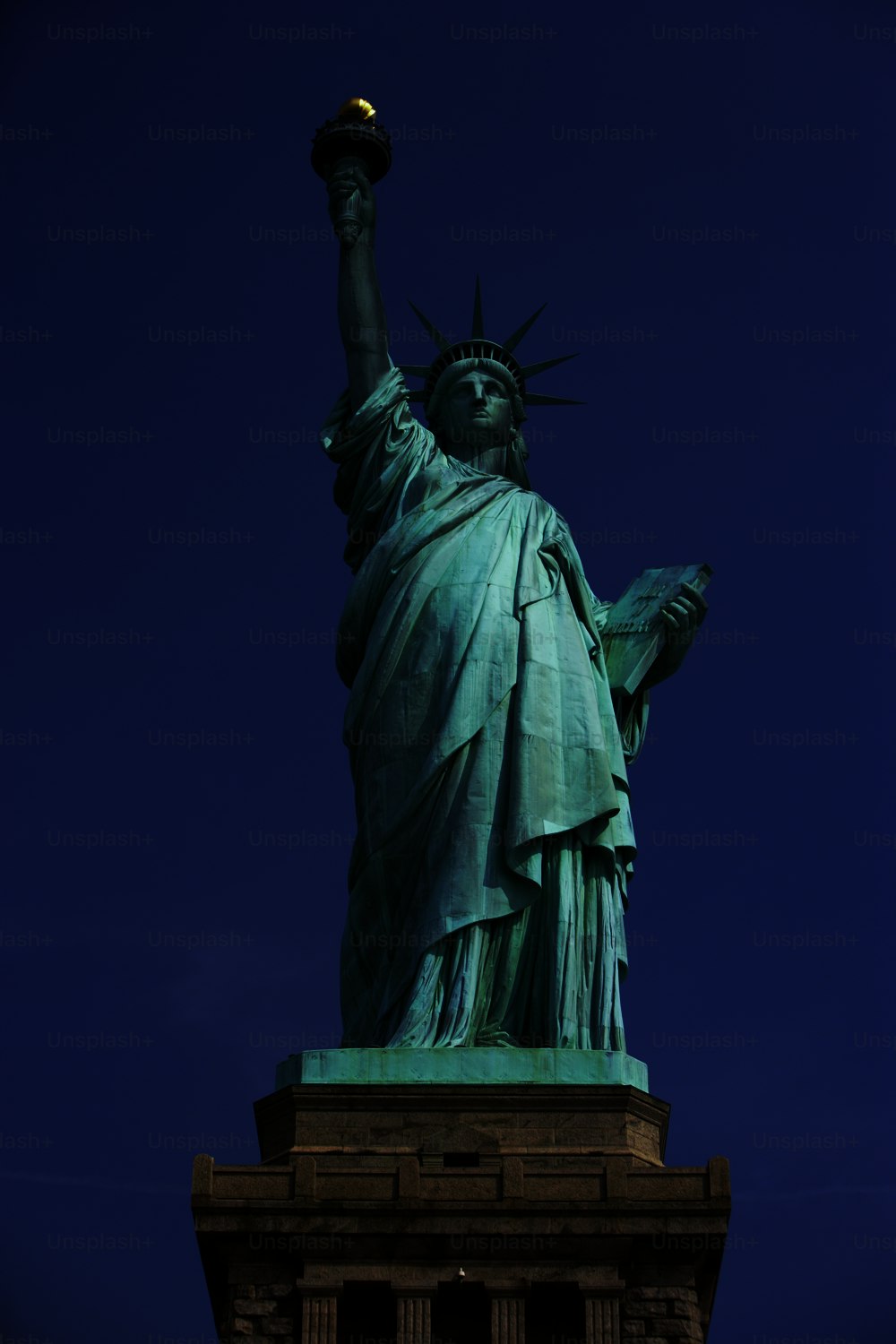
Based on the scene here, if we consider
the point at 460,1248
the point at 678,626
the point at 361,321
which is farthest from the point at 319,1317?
the point at 361,321

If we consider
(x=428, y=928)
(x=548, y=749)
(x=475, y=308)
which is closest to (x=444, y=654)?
(x=548, y=749)

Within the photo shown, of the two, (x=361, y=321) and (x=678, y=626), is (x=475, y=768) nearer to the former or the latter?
(x=678, y=626)

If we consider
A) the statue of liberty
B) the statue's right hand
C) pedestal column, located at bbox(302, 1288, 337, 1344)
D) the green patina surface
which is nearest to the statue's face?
the statue of liberty

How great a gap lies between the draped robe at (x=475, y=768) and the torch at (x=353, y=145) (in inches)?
111

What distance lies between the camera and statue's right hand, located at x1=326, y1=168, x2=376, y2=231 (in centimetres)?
2733

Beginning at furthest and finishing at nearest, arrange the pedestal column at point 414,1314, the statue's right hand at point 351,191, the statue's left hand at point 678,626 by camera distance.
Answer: the statue's right hand at point 351,191 < the statue's left hand at point 678,626 < the pedestal column at point 414,1314

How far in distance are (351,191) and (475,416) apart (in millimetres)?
2745

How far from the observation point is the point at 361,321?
1058 inches

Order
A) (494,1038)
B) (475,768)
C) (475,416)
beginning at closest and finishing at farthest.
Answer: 1. (494,1038)
2. (475,768)
3. (475,416)

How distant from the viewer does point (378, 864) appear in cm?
2403

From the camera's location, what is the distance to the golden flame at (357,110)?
1097 inches

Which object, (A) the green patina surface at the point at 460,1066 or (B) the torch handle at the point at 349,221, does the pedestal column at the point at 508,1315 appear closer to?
(A) the green patina surface at the point at 460,1066

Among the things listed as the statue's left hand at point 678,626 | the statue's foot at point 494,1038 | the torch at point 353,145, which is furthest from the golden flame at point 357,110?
the statue's foot at point 494,1038

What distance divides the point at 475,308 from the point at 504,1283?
11.6m
